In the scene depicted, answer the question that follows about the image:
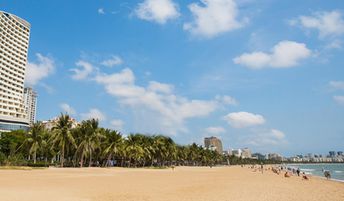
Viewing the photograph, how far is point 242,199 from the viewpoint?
1781cm

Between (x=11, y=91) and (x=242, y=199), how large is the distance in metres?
148

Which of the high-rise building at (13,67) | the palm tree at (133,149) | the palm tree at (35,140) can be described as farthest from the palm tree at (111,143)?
the high-rise building at (13,67)

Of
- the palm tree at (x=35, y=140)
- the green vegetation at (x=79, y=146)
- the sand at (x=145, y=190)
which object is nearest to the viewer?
the sand at (x=145, y=190)

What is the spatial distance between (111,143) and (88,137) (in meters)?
11.0

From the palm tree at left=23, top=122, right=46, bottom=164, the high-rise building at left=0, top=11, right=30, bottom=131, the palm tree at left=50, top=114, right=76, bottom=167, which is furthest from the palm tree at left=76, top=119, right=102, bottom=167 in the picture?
the high-rise building at left=0, top=11, right=30, bottom=131

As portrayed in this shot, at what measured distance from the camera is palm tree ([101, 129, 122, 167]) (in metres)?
76.2

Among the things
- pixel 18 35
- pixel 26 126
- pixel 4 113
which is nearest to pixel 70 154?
pixel 26 126

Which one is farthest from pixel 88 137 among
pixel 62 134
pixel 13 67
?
pixel 13 67

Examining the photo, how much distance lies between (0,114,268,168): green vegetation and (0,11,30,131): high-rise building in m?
45.1

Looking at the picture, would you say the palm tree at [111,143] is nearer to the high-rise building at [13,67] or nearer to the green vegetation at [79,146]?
the green vegetation at [79,146]

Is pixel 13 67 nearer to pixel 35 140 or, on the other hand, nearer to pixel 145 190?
pixel 35 140

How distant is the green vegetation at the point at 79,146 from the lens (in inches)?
2559

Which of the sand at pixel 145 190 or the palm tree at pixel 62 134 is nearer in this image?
the sand at pixel 145 190

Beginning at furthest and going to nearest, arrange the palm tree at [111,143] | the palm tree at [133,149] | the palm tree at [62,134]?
the palm tree at [133,149]
the palm tree at [111,143]
the palm tree at [62,134]
